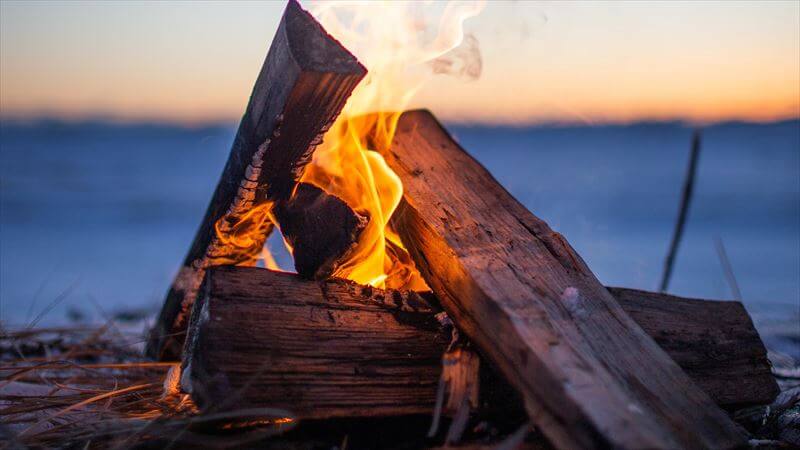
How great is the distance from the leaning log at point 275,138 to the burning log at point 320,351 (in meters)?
0.18

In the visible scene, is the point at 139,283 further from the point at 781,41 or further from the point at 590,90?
the point at 781,41

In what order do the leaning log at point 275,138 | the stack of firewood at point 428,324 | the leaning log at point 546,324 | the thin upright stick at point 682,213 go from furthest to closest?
the thin upright stick at point 682,213 < the leaning log at point 275,138 < the stack of firewood at point 428,324 < the leaning log at point 546,324

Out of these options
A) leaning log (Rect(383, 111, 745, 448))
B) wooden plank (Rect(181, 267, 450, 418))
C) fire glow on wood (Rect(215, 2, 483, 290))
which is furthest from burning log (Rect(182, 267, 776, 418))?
fire glow on wood (Rect(215, 2, 483, 290))

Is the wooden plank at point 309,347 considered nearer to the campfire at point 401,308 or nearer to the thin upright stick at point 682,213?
the campfire at point 401,308

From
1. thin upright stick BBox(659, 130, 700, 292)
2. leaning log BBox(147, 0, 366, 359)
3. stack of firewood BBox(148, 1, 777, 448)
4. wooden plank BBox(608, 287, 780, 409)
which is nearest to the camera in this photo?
stack of firewood BBox(148, 1, 777, 448)

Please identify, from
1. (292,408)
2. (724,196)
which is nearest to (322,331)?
(292,408)

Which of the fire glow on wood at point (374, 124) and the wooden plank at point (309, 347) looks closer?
the wooden plank at point (309, 347)

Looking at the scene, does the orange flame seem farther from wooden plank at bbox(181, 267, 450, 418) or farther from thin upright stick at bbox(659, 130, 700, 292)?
thin upright stick at bbox(659, 130, 700, 292)

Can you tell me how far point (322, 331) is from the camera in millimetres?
1767

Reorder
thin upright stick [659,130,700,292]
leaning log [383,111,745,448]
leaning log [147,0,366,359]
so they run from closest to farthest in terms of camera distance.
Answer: leaning log [383,111,745,448] → leaning log [147,0,366,359] → thin upright stick [659,130,700,292]

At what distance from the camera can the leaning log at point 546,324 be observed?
1332 millimetres

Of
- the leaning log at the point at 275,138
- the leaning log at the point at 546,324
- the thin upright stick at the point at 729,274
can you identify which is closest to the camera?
the leaning log at the point at 546,324

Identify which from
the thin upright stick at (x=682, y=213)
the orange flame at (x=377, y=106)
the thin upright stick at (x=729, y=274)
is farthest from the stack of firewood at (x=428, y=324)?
the thin upright stick at (x=682, y=213)

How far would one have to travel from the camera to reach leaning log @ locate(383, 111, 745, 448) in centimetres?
133
